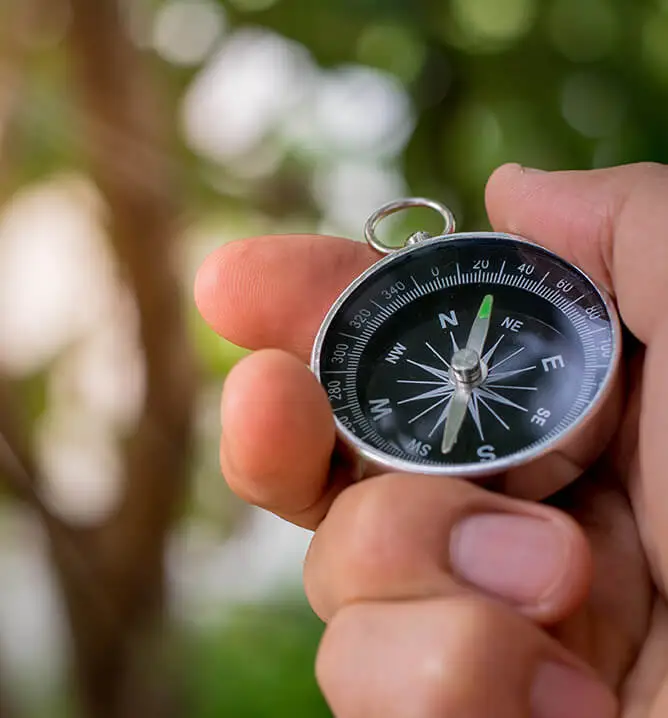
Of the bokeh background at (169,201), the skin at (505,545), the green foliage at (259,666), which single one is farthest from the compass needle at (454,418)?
the green foliage at (259,666)

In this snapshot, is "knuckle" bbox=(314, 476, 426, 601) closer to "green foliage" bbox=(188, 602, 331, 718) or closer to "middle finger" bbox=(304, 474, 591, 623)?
"middle finger" bbox=(304, 474, 591, 623)

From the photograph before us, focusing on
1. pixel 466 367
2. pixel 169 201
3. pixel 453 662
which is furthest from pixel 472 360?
pixel 169 201

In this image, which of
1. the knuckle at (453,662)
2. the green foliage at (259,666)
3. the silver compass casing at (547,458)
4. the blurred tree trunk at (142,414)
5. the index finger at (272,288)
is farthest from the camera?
the green foliage at (259,666)

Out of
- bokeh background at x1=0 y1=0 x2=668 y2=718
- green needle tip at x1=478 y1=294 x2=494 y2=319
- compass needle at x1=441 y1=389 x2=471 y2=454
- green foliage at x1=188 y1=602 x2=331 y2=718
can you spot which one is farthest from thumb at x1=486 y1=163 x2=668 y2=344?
green foliage at x1=188 y1=602 x2=331 y2=718

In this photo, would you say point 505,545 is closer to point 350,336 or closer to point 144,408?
point 350,336

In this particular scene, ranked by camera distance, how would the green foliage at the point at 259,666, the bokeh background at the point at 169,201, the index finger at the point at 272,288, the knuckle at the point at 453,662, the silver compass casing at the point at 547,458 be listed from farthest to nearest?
1. the green foliage at the point at 259,666
2. the bokeh background at the point at 169,201
3. the index finger at the point at 272,288
4. the silver compass casing at the point at 547,458
5. the knuckle at the point at 453,662

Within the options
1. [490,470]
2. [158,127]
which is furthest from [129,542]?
[490,470]

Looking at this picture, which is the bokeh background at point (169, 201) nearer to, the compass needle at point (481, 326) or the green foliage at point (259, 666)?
the green foliage at point (259, 666)
